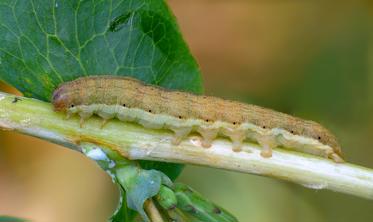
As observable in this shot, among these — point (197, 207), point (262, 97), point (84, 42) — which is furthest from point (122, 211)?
point (262, 97)

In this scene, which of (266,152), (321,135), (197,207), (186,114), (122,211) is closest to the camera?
(197,207)

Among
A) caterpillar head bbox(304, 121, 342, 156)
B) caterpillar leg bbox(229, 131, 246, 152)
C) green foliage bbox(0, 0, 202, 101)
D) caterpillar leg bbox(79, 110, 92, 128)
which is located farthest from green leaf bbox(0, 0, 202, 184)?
caterpillar head bbox(304, 121, 342, 156)

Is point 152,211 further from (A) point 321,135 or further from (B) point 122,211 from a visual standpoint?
(A) point 321,135

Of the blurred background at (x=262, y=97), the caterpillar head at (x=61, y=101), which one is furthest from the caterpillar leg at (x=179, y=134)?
the blurred background at (x=262, y=97)

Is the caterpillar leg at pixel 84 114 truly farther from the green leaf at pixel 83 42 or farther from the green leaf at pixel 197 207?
the green leaf at pixel 197 207

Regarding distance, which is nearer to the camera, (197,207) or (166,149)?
(197,207)
